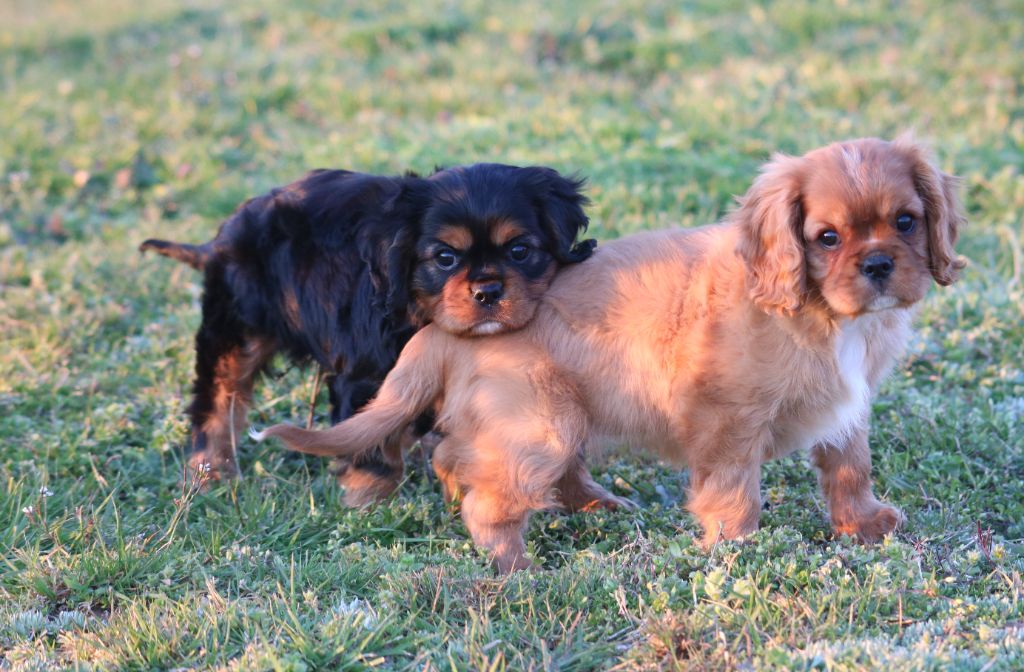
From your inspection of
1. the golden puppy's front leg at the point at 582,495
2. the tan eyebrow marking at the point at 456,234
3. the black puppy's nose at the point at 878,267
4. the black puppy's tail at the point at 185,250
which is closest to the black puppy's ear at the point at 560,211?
the tan eyebrow marking at the point at 456,234

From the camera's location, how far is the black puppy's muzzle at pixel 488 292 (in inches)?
163

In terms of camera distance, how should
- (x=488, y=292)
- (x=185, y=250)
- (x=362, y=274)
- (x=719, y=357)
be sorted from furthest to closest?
(x=185, y=250)
(x=362, y=274)
(x=488, y=292)
(x=719, y=357)

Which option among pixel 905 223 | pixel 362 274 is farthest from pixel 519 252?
pixel 905 223

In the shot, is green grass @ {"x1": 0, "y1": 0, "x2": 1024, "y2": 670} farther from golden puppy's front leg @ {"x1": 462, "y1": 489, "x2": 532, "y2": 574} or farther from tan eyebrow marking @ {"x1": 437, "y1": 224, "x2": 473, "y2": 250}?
tan eyebrow marking @ {"x1": 437, "y1": 224, "x2": 473, "y2": 250}

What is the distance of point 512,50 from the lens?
10672mm

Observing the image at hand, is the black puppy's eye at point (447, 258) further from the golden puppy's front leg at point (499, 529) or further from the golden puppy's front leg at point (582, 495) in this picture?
the golden puppy's front leg at point (582, 495)

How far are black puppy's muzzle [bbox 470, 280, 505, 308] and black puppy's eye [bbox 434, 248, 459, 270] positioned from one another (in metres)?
0.19

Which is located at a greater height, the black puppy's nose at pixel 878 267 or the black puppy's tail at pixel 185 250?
the black puppy's nose at pixel 878 267

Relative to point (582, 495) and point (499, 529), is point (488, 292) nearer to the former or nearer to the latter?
point (499, 529)

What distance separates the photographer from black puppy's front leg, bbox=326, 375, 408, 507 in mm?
4688

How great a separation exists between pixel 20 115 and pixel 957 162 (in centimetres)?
747

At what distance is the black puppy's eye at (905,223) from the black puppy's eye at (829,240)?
20 centimetres

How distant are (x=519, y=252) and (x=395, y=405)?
2.46 feet

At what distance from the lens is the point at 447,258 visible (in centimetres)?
431
